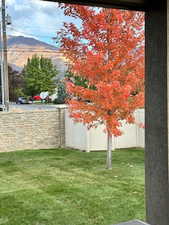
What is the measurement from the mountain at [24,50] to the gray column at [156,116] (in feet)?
14.2

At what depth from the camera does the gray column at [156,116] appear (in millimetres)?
1465

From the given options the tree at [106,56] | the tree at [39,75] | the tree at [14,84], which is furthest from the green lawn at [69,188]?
the tree at [39,75]

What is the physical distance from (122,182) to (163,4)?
293cm

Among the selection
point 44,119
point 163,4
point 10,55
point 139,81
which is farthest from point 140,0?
point 44,119

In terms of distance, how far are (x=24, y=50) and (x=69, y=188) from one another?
306 centimetres

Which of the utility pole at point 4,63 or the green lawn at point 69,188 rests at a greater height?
the utility pole at point 4,63

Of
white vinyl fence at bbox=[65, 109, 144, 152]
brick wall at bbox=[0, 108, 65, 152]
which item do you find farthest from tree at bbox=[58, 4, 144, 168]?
brick wall at bbox=[0, 108, 65, 152]

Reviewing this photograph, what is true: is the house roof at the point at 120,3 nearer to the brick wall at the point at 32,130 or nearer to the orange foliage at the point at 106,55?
the orange foliage at the point at 106,55

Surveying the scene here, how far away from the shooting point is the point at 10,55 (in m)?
5.82

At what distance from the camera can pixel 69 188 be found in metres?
→ 3.85

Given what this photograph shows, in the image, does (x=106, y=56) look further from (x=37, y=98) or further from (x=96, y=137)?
(x=96, y=137)

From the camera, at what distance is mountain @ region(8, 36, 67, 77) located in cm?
A: 585

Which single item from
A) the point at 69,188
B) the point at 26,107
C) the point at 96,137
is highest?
the point at 26,107

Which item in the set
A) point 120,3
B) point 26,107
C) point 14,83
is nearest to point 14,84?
point 14,83
